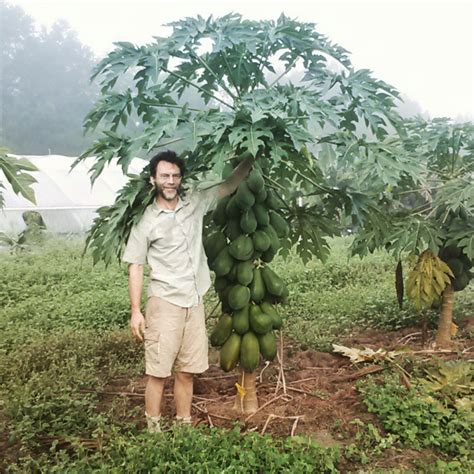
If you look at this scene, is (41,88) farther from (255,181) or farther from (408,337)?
(255,181)

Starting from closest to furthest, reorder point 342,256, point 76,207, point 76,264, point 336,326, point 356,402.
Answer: point 356,402, point 336,326, point 76,264, point 342,256, point 76,207

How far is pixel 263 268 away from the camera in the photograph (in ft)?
10.1

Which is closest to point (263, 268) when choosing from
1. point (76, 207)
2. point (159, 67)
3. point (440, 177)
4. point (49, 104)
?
point (159, 67)

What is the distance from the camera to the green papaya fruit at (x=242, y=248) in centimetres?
291

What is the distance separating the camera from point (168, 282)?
111 inches

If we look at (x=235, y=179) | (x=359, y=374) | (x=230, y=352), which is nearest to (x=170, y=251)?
(x=235, y=179)

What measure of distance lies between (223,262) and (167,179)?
511 mm

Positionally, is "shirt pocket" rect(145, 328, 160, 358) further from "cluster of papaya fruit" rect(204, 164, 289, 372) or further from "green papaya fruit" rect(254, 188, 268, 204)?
"green papaya fruit" rect(254, 188, 268, 204)

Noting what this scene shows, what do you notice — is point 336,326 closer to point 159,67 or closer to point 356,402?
point 356,402

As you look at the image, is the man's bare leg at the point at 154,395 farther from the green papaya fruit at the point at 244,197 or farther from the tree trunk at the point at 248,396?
the green papaya fruit at the point at 244,197

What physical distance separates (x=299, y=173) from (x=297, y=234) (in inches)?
Answer: 20.8

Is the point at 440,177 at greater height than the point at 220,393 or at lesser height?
greater

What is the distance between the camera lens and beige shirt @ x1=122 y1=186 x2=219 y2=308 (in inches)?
111

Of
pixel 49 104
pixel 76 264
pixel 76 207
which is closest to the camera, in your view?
pixel 76 264
